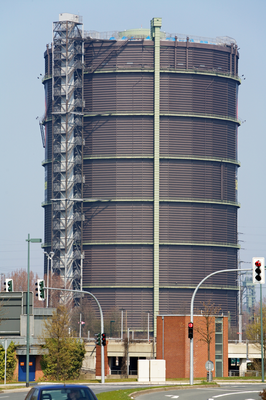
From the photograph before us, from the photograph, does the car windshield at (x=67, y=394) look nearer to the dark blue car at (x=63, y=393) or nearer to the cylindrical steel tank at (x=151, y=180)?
the dark blue car at (x=63, y=393)

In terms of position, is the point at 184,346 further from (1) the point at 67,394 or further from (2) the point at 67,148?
(2) the point at 67,148

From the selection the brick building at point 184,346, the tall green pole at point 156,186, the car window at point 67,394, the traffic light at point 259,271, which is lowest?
the brick building at point 184,346

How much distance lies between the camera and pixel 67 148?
316 ft

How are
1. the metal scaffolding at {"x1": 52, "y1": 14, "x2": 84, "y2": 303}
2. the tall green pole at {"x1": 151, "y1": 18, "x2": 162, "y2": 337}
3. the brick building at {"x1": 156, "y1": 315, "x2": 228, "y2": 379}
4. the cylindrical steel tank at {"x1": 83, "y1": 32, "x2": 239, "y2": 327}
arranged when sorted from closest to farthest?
the brick building at {"x1": 156, "y1": 315, "x2": 228, "y2": 379} < the tall green pole at {"x1": 151, "y1": 18, "x2": 162, "y2": 337} < the cylindrical steel tank at {"x1": 83, "y1": 32, "x2": 239, "y2": 327} < the metal scaffolding at {"x1": 52, "y1": 14, "x2": 84, "y2": 303}

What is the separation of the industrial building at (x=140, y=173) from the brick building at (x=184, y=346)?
34945 mm

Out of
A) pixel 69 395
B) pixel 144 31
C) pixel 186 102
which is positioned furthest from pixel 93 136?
pixel 69 395

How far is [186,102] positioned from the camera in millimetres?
96500

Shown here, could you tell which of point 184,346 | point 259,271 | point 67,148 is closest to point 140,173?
point 67,148

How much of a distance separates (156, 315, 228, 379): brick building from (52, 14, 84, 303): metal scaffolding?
39085mm

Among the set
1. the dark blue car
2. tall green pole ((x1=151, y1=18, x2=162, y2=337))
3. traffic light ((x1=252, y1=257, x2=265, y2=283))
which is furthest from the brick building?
the dark blue car

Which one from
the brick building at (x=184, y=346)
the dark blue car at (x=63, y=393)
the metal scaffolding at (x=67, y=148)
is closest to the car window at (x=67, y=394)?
the dark blue car at (x=63, y=393)

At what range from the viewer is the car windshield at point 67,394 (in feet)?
39.9

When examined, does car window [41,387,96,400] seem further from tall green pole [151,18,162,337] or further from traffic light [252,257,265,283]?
tall green pole [151,18,162,337]

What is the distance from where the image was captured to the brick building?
181 ft
